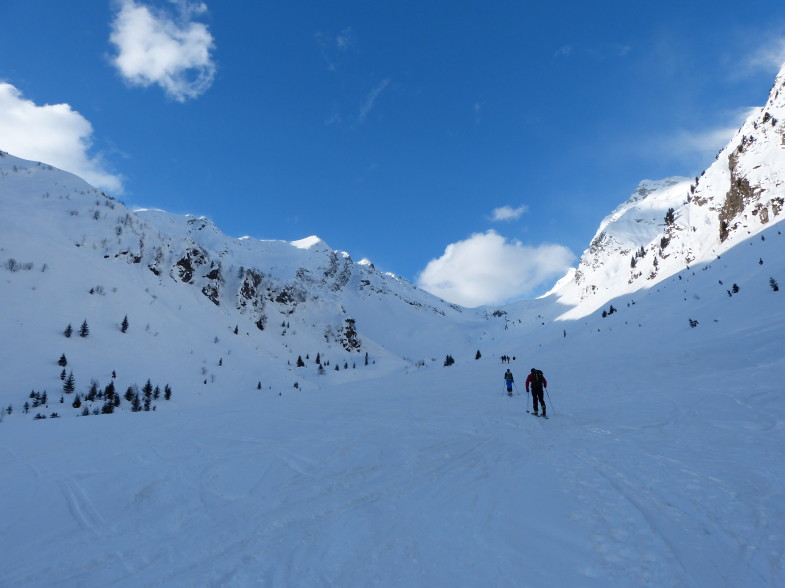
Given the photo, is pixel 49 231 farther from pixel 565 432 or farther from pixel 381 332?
pixel 381 332

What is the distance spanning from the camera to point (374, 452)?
25.6 ft

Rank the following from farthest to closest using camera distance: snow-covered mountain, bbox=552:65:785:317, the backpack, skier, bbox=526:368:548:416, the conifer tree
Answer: snow-covered mountain, bbox=552:65:785:317 → the conifer tree → the backpack → skier, bbox=526:368:548:416

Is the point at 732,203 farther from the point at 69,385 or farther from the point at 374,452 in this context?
the point at 69,385

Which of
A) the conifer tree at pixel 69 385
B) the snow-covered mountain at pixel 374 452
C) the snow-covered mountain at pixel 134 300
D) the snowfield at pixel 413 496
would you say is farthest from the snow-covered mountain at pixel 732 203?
the conifer tree at pixel 69 385

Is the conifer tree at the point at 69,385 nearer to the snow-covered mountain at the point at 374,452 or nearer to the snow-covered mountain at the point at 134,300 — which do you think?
the snow-covered mountain at the point at 374,452

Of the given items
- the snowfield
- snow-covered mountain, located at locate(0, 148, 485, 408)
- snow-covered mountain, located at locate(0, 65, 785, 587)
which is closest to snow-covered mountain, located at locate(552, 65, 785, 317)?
snow-covered mountain, located at locate(0, 65, 785, 587)

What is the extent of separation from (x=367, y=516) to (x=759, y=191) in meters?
49.2

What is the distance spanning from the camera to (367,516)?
488 centimetres

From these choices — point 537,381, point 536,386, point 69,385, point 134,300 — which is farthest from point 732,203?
point 69,385

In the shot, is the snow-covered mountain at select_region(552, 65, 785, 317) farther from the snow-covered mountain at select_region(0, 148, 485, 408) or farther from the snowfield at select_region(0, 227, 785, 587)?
the snow-covered mountain at select_region(0, 148, 485, 408)

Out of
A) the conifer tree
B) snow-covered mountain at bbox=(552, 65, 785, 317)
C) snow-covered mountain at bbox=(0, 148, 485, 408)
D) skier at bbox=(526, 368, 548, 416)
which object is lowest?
skier at bbox=(526, 368, 548, 416)

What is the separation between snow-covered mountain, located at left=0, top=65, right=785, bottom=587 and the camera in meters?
3.83

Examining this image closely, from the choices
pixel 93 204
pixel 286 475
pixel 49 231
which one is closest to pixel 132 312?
pixel 49 231

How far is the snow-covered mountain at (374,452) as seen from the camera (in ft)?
12.6
